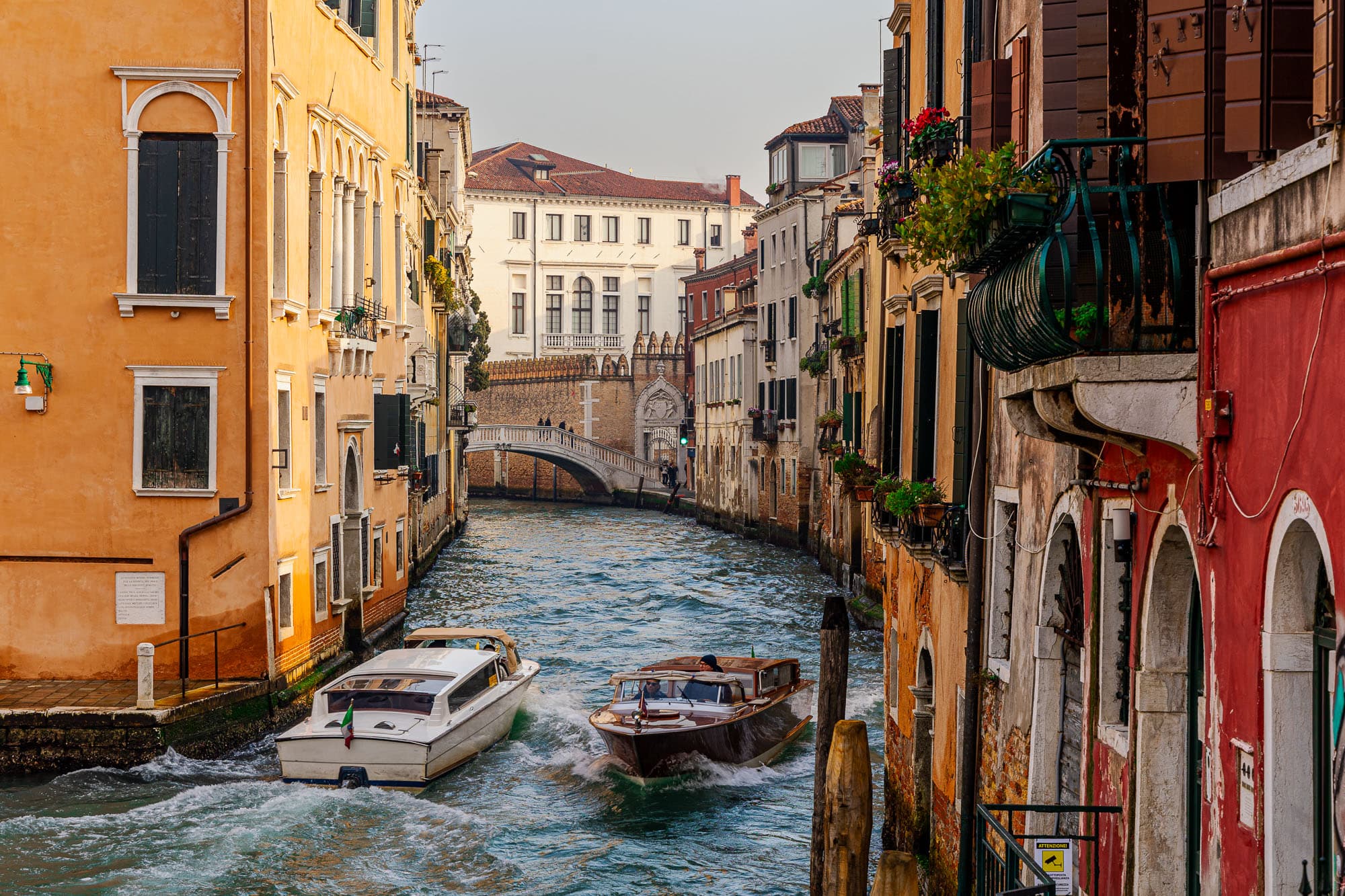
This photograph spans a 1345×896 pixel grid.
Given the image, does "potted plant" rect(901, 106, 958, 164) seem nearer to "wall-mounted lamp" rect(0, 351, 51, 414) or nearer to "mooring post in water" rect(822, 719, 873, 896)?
"mooring post in water" rect(822, 719, 873, 896)

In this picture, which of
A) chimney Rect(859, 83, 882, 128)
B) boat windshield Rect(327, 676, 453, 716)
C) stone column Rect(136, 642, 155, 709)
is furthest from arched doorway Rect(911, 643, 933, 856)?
chimney Rect(859, 83, 882, 128)

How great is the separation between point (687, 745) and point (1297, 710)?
33.5ft

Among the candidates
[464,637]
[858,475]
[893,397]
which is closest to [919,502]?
[893,397]

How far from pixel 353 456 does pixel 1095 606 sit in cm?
1380

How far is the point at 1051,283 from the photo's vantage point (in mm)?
6016

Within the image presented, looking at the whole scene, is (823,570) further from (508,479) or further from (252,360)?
(508,479)

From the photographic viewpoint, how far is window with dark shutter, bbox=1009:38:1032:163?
24.3ft

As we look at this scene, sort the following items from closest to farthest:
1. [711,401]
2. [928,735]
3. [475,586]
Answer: [928,735] < [475,586] < [711,401]

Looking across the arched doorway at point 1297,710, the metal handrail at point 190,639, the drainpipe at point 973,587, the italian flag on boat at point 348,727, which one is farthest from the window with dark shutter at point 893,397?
the arched doorway at point 1297,710

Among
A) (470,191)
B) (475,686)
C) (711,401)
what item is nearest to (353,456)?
(475,686)

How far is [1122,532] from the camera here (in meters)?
5.78

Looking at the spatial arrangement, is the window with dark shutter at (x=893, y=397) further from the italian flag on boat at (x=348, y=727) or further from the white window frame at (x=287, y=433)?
the white window frame at (x=287, y=433)

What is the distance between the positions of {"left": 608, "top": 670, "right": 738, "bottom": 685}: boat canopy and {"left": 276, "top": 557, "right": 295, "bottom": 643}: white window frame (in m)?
3.13

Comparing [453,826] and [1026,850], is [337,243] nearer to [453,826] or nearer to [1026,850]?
[453,826]
